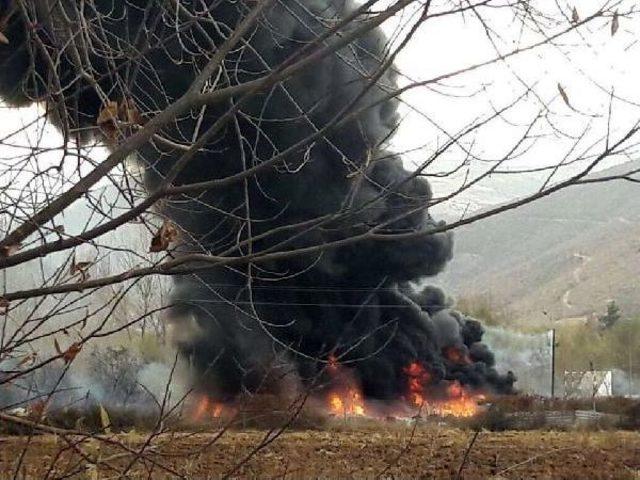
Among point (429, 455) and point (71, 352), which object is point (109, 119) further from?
point (429, 455)

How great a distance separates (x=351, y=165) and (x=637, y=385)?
2389cm

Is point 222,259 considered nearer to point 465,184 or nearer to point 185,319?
point 465,184

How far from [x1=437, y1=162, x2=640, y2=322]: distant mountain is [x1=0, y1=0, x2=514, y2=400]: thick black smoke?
1197 inches

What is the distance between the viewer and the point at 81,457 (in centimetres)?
222

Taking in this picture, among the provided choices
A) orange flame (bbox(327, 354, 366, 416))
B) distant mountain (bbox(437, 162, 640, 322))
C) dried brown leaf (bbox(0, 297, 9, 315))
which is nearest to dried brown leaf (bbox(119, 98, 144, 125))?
dried brown leaf (bbox(0, 297, 9, 315))

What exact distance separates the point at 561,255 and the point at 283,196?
57.9 metres

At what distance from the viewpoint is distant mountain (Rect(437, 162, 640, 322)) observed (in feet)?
190

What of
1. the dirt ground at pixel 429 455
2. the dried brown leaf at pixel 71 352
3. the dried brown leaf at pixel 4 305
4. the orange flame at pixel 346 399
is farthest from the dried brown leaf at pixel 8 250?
the orange flame at pixel 346 399

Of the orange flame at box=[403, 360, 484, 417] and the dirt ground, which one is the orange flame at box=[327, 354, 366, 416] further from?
the dirt ground

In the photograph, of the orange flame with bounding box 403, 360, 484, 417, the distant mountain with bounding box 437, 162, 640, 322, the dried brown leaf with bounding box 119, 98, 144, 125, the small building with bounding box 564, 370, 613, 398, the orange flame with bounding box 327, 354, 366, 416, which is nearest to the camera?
the dried brown leaf with bounding box 119, 98, 144, 125

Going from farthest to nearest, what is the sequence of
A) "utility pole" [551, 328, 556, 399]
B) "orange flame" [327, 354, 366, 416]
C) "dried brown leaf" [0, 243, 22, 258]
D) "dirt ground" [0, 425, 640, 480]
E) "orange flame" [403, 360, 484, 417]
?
"utility pole" [551, 328, 556, 399], "orange flame" [403, 360, 484, 417], "orange flame" [327, 354, 366, 416], "dirt ground" [0, 425, 640, 480], "dried brown leaf" [0, 243, 22, 258]

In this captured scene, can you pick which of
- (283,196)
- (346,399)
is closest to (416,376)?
(346,399)

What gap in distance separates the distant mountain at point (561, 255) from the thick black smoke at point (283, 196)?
30414 mm

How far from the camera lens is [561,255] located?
235 feet
